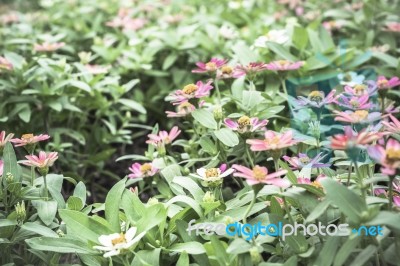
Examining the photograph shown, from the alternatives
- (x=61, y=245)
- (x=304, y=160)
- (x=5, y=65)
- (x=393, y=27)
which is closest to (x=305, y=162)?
(x=304, y=160)

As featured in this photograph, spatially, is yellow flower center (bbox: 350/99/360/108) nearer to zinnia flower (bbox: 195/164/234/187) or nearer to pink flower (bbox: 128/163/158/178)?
zinnia flower (bbox: 195/164/234/187)

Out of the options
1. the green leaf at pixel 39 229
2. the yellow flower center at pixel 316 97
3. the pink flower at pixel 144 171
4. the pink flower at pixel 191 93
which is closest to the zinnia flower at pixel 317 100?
the yellow flower center at pixel 316 97

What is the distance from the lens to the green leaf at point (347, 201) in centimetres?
83

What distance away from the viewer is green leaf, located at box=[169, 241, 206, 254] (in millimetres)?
913

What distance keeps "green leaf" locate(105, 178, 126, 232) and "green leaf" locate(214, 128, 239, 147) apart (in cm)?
23

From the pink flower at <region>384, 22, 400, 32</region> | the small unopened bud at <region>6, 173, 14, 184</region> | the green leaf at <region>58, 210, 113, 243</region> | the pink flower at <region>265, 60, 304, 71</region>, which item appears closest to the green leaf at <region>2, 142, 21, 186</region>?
the small unopened bud at <region>6, 173, 14, 184</region>

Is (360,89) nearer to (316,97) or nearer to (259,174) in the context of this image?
(316,97)

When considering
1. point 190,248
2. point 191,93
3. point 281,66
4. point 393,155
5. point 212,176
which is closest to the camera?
point 393,155

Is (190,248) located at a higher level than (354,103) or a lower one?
lower

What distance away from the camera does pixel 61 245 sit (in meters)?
0.93

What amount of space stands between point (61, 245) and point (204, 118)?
16.7 inches

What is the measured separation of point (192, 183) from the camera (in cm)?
106

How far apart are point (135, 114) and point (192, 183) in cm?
94

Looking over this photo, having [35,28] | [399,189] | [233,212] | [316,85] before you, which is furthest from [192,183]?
[35,28]
